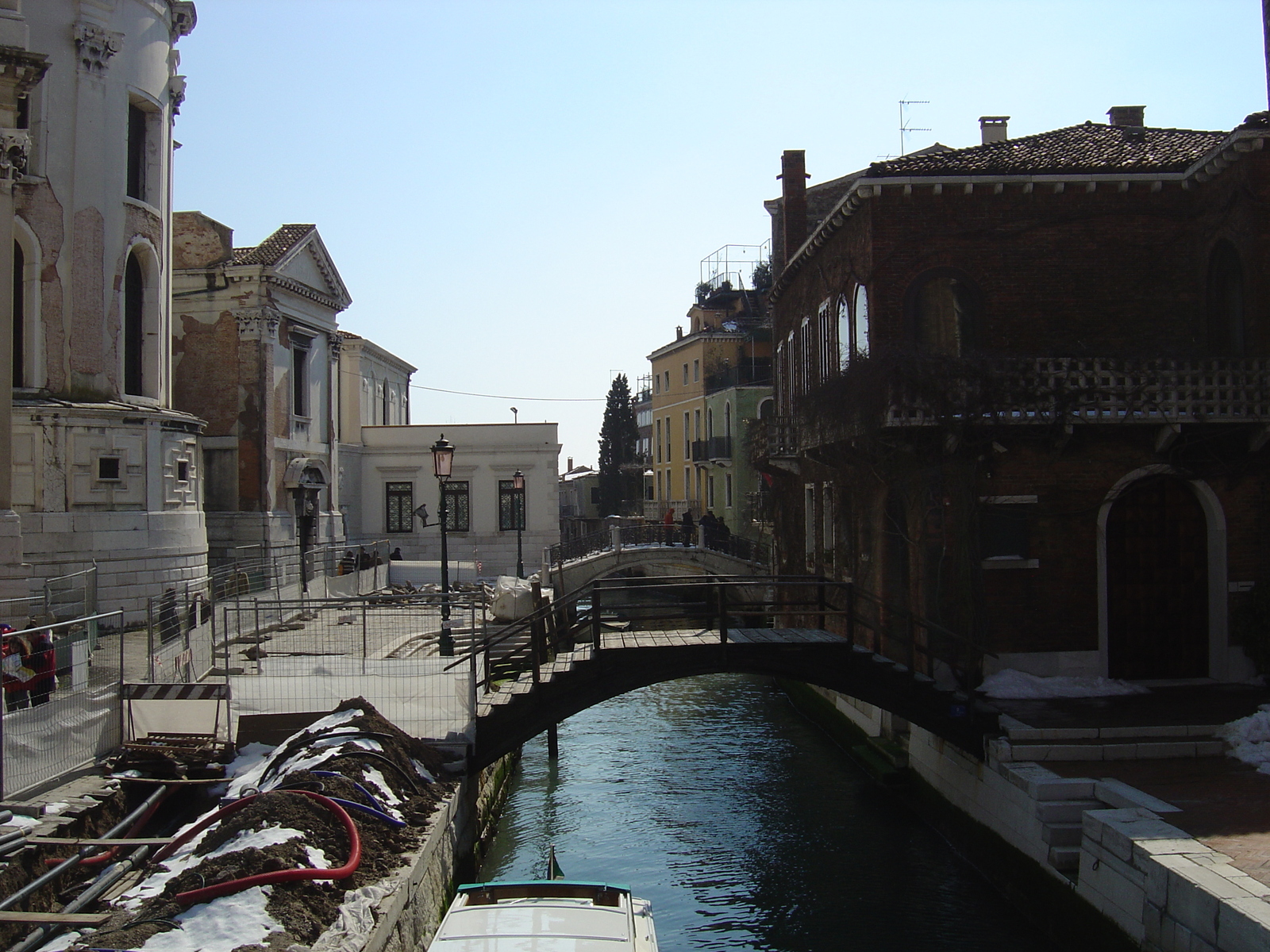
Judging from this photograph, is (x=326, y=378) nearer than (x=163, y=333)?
No

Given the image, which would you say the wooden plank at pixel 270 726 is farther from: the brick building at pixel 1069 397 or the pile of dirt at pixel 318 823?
the brick building at pixel 1069 397

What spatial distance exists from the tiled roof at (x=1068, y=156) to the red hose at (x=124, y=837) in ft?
41.4

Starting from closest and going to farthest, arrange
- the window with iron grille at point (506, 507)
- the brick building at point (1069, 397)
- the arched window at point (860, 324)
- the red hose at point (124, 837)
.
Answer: the red hose at point (124, 837), the brick building at point (1069, 397), the arched window at point (860, 324), the window with iron grille at point (506, 507)

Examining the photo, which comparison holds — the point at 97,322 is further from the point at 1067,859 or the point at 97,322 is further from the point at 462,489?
the point at 462,489

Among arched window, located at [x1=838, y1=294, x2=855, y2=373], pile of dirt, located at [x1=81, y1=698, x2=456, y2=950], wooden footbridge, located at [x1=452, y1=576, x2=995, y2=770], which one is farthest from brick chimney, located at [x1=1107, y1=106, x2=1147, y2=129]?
pile of dirt, located at [x1=81, y1=698, x2=456, y2=950]

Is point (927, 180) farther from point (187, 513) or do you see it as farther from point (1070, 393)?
point (187, 513)

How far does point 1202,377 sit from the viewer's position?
13.5 meters

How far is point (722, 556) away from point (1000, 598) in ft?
61.1


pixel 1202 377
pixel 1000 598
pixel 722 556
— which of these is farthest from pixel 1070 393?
pixel 722 556

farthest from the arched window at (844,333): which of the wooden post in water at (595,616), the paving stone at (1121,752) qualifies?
the paving stone at (1121,752)

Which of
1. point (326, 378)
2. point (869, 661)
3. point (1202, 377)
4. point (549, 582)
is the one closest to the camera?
point (869, 661)

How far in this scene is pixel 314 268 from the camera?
100 ft

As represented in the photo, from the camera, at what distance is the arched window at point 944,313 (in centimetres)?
1523

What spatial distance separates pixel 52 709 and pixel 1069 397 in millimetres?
12902
